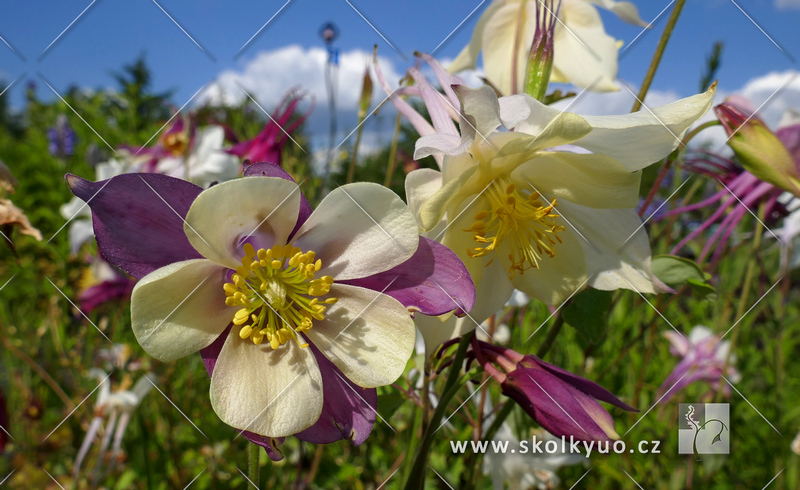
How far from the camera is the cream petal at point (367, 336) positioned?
283 millimetres

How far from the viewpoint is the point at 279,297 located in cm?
30

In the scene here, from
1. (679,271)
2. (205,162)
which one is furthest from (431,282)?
(205,162)

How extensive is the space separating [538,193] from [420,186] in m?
0.09

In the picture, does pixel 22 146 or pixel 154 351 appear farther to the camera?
pixel 22 146

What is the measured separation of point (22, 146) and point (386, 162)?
145 inches

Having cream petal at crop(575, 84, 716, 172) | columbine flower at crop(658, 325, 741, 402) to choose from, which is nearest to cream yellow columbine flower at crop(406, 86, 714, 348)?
cream petal at crop(575, 84, 716, 172)

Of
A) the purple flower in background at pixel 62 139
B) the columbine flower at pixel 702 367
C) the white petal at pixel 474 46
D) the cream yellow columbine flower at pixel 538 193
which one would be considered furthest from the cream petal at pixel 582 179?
the purple flower in background at pixel 62 139

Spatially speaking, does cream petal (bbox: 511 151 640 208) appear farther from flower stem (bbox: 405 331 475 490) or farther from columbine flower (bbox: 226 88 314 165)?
columbine flower (bbox: 226 88 314 165)

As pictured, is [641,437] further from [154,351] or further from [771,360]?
[154,351]

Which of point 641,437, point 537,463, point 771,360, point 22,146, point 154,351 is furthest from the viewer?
point 22,146

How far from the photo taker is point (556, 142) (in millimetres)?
288

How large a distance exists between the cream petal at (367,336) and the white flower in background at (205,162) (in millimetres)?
541

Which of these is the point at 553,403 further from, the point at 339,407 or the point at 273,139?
the point at 273,139

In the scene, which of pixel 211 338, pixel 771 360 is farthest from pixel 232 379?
pixel 771 360
